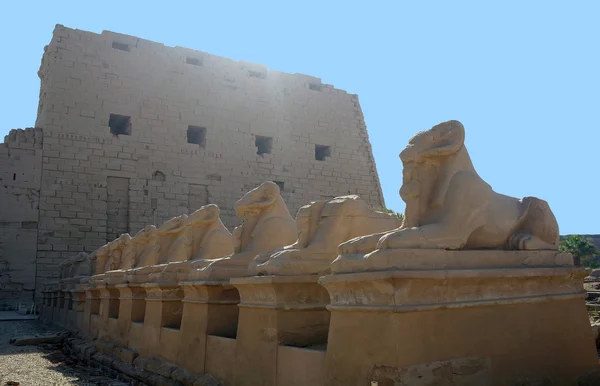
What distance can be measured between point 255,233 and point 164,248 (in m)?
2.73

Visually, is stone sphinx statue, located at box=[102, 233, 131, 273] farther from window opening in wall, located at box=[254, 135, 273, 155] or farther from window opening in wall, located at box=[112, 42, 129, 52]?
window opening in wall, located at box=[254, 135, 273, 155]

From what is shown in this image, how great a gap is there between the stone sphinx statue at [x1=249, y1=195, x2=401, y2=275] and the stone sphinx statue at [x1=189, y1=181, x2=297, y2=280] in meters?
0.72

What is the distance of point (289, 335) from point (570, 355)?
180 centimetres

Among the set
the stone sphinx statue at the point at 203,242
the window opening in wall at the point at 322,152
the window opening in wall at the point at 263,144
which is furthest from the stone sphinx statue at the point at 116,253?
the window opening in wall at the point at 322,152

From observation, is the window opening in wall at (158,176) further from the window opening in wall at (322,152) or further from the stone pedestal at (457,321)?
the stone pedestal at (457,321)

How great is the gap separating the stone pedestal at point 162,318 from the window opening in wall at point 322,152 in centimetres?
1579

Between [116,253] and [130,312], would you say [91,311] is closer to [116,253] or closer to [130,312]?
[116,253]

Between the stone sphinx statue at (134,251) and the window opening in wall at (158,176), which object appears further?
the window opening in wall at (158,176)

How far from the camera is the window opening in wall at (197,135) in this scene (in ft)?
66.5

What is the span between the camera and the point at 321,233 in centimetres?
449

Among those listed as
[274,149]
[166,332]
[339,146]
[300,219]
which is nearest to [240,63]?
[274,149]

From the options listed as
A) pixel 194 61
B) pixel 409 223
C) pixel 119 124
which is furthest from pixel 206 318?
pixel 194 61

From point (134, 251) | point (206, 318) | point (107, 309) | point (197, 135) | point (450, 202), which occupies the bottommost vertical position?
point (107, 309)

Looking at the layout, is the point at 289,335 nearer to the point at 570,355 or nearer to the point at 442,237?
the point at 442,237
